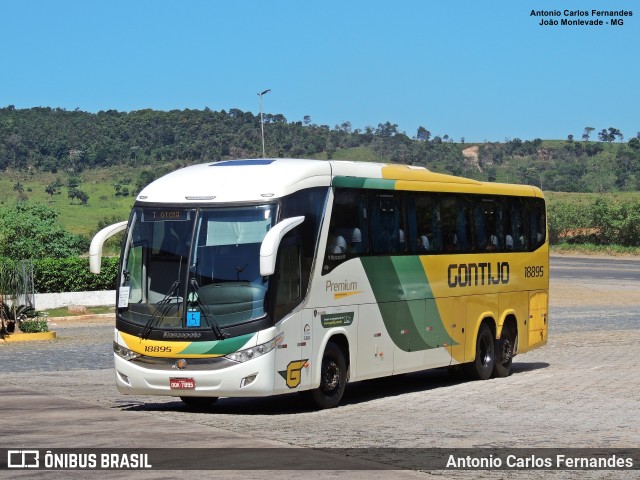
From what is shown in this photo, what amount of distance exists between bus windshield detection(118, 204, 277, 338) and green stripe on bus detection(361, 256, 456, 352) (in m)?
2.78

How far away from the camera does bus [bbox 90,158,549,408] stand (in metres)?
16.4

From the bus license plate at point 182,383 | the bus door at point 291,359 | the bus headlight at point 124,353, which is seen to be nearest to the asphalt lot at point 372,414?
the bus license plate at point 182,383

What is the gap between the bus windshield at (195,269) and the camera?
647 inches

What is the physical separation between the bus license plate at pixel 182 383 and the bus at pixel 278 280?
2cm

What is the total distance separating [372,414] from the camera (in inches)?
672

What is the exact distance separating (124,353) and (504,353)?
30.3 ft

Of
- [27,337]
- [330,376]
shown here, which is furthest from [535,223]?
[27,337]

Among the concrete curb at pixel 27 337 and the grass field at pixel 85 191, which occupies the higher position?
the grass field at pixel 85 191

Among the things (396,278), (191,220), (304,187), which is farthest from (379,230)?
(191,220)

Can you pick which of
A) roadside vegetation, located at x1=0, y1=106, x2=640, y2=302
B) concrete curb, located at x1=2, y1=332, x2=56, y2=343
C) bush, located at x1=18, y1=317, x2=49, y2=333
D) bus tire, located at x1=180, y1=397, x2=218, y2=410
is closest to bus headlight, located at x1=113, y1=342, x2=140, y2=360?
bus tire, located at x1=180, y1=397, x2=218, y2=410

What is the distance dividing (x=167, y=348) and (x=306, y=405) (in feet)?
8.29

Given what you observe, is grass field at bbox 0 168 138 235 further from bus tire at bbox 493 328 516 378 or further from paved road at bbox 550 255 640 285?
bus tire at bbox 493 328 516 378

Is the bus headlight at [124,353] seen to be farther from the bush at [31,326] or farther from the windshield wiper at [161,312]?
the bush at [31,326]

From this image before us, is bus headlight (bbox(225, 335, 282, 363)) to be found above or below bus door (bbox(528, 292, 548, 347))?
above
